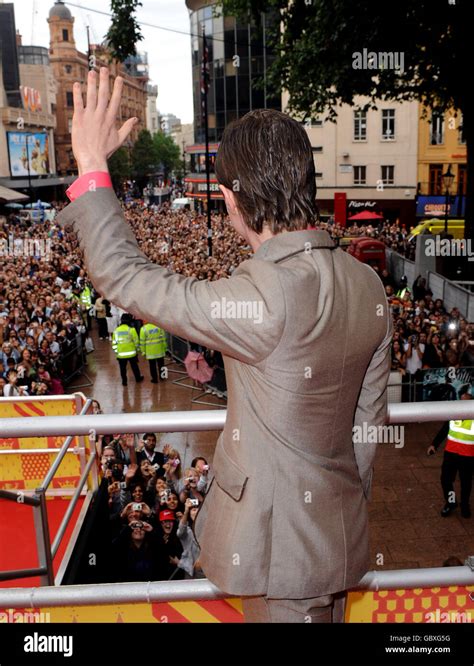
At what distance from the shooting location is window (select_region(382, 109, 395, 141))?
42.6 meters

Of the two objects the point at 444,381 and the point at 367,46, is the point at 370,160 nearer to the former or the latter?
the point at 367,46

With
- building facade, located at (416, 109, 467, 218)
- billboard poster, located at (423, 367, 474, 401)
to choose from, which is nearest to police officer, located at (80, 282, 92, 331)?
billboard poster, located at (423, 367, 474, 401)

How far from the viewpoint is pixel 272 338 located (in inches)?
56.9

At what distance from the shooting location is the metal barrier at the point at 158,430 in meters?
1.96

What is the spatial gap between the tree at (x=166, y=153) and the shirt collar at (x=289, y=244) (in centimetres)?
11440

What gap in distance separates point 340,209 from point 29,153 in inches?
1321

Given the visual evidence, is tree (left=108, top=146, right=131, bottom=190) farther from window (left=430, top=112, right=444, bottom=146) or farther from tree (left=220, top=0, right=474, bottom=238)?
tree (left=220, top=0, right=474, bottom=238)

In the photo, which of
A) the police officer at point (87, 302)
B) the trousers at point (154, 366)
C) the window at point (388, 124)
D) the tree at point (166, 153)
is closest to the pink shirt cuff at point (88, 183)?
the trousers at point (154, 366)

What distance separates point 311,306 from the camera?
147cm

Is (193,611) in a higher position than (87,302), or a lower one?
higher

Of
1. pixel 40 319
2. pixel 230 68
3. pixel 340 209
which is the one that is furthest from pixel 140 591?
pixel 230 68

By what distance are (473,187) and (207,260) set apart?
9.09m

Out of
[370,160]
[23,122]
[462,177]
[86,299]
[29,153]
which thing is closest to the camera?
[86,299]
